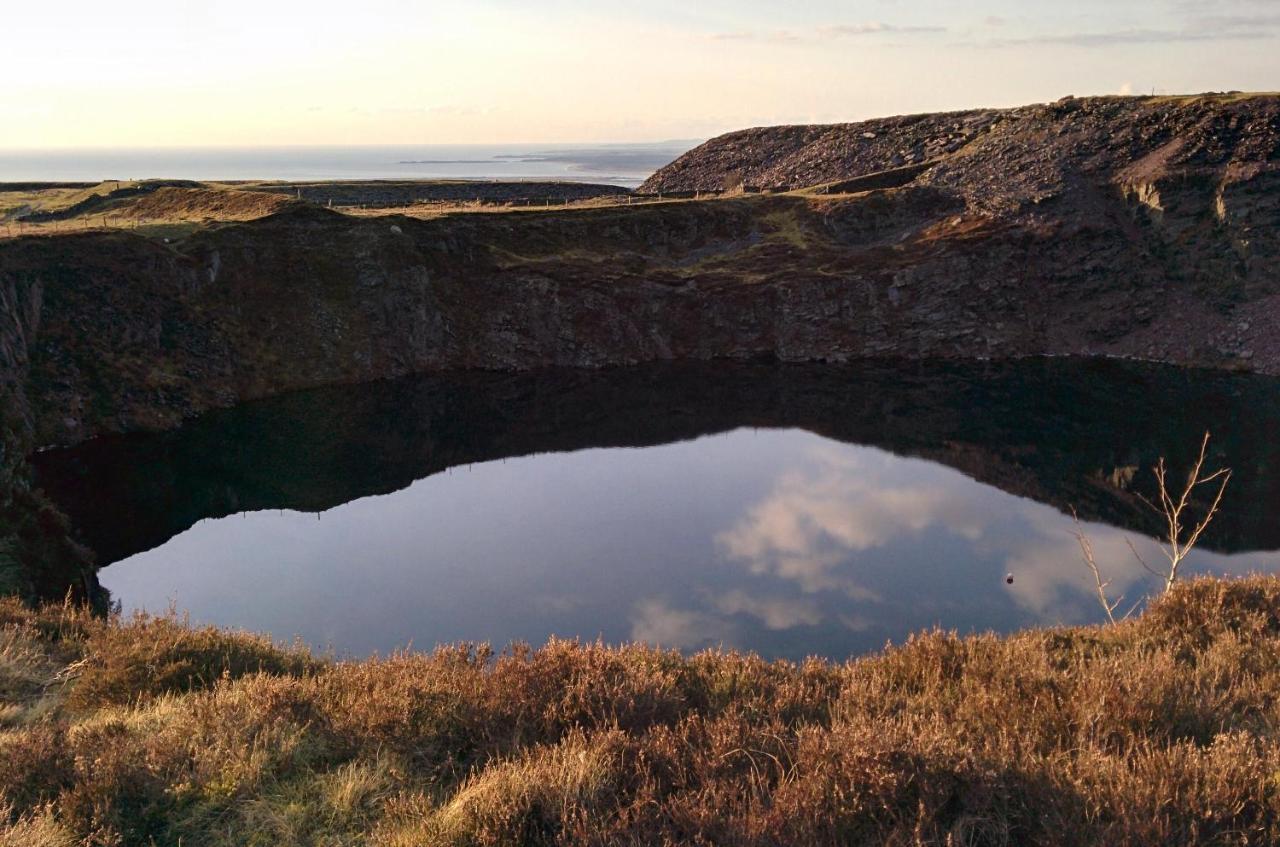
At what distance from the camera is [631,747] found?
846 centimetres

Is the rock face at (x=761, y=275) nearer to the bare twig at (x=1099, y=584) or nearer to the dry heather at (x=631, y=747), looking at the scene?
the bare twig at (x=1099, y=584)

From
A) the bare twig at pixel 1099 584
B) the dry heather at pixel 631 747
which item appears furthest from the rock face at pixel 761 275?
the dry heather at pixel 631 747

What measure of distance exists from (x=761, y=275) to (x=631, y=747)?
2272 inches

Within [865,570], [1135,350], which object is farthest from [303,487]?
[1135,350]

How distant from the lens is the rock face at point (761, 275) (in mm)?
48125

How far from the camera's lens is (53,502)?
29922 millimetres

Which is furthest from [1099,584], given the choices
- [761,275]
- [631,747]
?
[761,275]

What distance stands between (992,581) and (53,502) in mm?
33925

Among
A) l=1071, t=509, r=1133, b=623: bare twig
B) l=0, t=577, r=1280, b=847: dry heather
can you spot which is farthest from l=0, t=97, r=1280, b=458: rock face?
l=0, t=577, r=1280, b=847: dry heather

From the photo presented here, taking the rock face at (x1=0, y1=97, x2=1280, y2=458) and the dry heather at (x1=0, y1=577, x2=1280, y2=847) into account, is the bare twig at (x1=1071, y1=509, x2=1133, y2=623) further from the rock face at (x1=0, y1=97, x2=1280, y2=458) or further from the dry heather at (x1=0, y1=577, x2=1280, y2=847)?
the rock face at (x1=0, y1=97, x2=1280, y2=458)

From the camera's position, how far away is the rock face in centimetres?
4812

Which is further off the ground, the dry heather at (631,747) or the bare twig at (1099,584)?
the dry heather at (631,747)

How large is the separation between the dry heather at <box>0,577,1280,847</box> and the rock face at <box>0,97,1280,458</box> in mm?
38494

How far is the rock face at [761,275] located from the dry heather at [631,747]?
1515 inches
